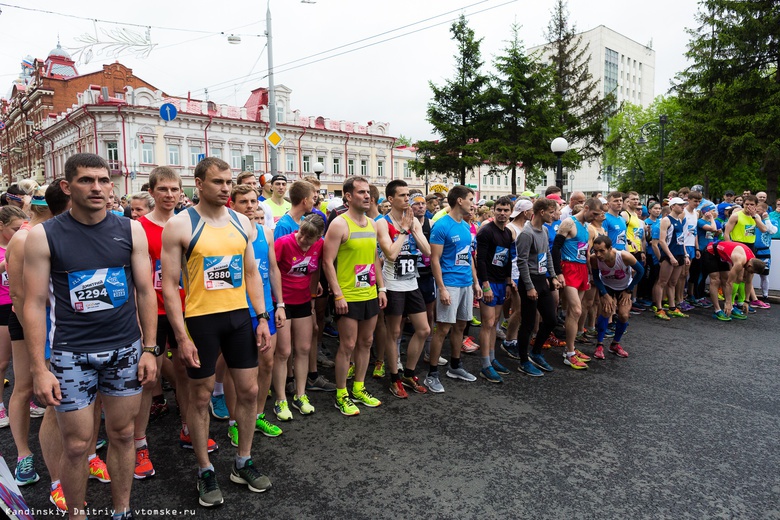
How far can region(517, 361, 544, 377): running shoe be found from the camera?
18.4 ft

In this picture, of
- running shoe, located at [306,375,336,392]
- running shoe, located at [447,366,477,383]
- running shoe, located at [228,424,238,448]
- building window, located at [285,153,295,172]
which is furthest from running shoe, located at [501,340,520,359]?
building window, located at [285,153,295,172]

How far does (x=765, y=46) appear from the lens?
A: 77.1 ft

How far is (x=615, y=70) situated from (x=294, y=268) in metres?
91.2

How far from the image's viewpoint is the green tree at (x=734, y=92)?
23.1 m

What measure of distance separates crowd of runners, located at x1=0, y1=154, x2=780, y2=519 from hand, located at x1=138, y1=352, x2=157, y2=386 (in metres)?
0.01

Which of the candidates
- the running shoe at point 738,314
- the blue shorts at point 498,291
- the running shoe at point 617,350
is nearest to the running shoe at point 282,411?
the blue shorts at point 498,291

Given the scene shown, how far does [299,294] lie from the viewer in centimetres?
446

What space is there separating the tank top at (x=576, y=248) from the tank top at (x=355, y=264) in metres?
2.90

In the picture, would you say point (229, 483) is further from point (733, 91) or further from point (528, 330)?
point (733, 91)

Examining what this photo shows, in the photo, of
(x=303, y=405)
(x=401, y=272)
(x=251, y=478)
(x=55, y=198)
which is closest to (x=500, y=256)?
(x=401, y=272)

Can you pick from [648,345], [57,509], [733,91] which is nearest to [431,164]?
[733,91]

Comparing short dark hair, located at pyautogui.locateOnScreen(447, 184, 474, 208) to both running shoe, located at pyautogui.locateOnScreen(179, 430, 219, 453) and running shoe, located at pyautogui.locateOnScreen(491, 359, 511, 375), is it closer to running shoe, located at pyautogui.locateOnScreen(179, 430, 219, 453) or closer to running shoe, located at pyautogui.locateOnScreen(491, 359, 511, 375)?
running shoe, located at pyautogui.locateOnScreen(491, 359, 511, 375)

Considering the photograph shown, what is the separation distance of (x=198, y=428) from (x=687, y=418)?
4162mm

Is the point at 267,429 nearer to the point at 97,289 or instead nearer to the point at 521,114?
the point at 97,289
